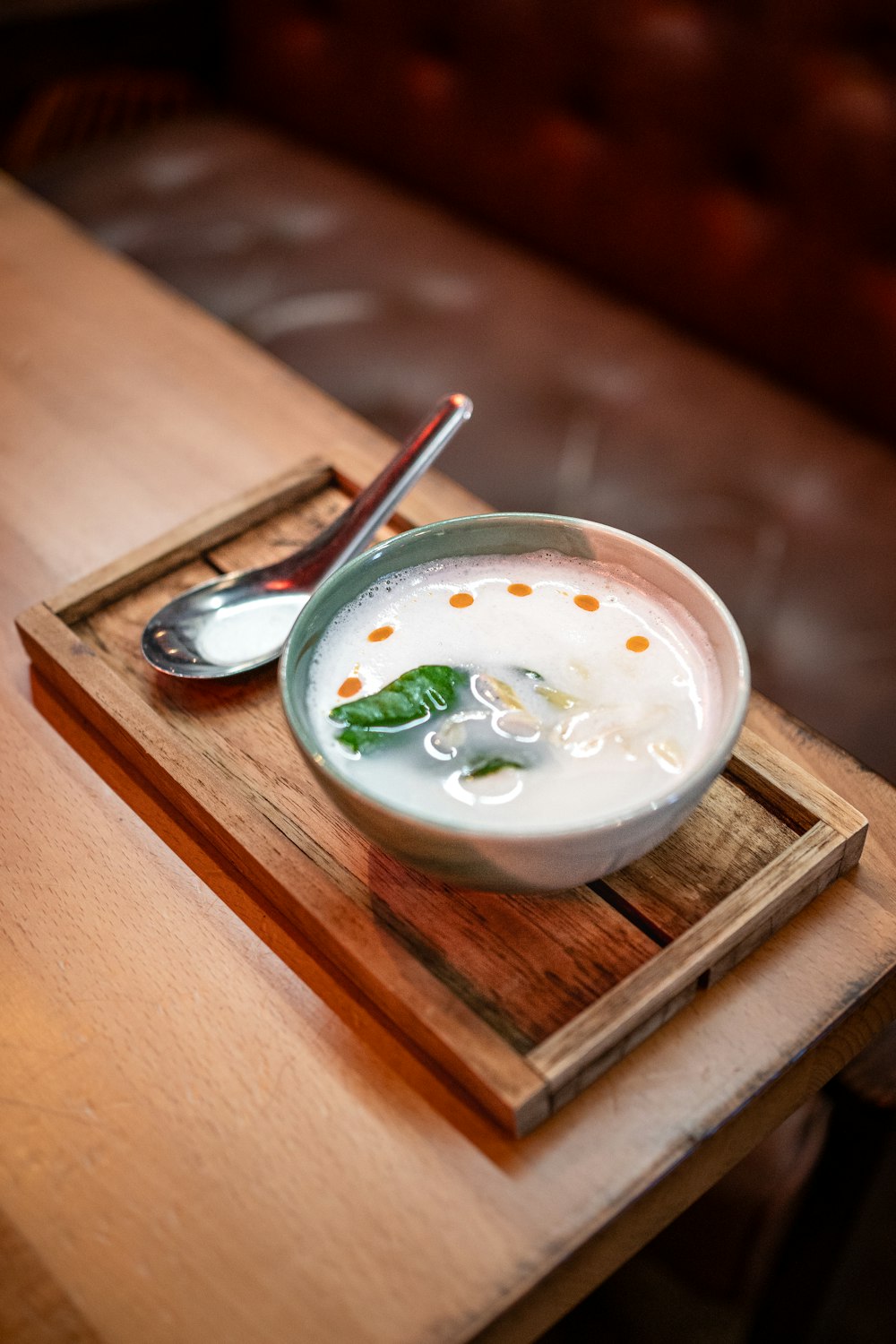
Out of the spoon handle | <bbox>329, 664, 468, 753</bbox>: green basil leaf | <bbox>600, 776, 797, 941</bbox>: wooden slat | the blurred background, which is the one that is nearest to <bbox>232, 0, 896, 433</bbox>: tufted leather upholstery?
the blurred background

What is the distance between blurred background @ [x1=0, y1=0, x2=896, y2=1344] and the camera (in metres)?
1.19

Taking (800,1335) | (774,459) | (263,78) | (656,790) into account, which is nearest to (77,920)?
(656,790)

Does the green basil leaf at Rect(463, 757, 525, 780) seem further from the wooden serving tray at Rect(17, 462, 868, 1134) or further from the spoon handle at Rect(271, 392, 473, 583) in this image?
the spoon handle at Rect(271, 392, 473, 583)

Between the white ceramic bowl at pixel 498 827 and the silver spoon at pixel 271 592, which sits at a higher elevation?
the white ceramic bowl at pixel 498 827

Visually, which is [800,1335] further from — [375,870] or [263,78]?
[263,78]

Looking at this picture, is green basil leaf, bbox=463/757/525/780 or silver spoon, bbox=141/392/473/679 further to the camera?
silver spoon, bbox=141/392/473/679

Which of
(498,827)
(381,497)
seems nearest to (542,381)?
(381,497)

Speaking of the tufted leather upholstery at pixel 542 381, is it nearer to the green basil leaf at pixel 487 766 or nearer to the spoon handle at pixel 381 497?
the spoon handle at pixel 381 497

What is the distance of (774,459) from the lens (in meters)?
1.35

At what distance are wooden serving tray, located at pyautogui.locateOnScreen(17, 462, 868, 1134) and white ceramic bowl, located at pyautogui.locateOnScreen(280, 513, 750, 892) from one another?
50mm

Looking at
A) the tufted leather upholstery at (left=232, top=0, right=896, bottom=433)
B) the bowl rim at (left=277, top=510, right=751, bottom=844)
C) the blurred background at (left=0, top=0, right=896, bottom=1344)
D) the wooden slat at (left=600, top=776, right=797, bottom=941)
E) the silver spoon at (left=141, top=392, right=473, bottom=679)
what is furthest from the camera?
the tufted leather upholstery at (left=232, top=0, right=896, bottom=433)

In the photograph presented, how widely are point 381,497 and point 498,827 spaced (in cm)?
34

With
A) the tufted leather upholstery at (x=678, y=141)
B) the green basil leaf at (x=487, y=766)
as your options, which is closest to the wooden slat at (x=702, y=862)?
the green basil leaf at (x=487, y=766)

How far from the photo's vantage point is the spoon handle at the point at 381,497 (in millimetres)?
801
